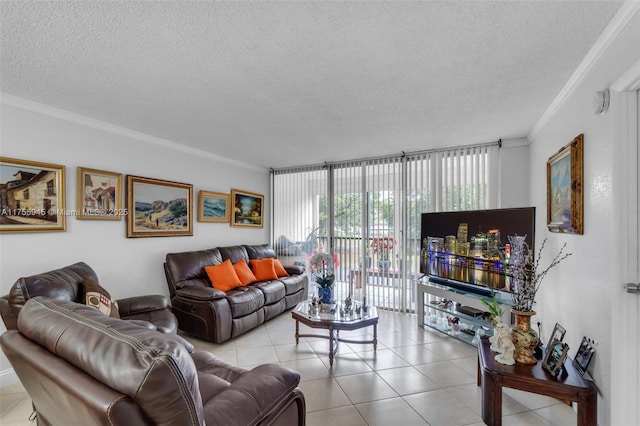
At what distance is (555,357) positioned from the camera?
1.87 metres

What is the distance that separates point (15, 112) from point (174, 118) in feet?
4.17

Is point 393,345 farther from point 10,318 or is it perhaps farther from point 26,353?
point 10,318

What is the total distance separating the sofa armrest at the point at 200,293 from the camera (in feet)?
10.8

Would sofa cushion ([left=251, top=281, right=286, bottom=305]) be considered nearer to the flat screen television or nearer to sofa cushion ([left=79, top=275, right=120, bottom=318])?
sofa cushion ([left=79, top=275, right=120, bottom=318])

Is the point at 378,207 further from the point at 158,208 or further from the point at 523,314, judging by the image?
the point at 158,208

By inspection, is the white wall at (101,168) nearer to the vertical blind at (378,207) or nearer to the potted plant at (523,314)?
the vertical blind at (378,207)

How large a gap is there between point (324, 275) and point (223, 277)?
1.44 metres

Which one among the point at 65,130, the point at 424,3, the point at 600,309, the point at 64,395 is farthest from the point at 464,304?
the point at 65,130

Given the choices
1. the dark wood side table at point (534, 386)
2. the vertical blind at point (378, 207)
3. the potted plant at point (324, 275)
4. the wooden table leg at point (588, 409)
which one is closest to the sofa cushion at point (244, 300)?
the potted plant at point (324, 275)

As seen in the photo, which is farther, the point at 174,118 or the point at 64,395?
the point at 174,118

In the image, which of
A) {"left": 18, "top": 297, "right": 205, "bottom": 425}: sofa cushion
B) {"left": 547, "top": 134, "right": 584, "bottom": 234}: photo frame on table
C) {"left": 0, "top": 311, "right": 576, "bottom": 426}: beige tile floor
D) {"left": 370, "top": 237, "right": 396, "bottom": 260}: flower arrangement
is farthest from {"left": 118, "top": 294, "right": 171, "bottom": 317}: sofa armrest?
{"left": 547, "top": 134, "right": 584, "bottom": 234}: photo frame on table

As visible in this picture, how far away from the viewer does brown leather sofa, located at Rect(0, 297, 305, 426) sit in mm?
861

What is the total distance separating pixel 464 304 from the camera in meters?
3.26

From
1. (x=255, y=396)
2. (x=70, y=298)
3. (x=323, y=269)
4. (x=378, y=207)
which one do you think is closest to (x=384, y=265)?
(x=378, y=207)
